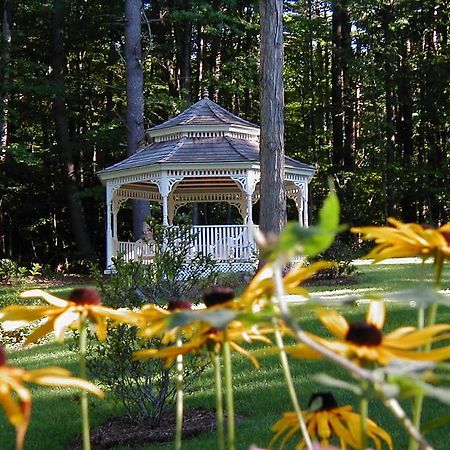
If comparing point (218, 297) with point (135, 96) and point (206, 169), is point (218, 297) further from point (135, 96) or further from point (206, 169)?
point (135, 96)

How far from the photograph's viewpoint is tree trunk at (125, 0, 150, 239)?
786 inches

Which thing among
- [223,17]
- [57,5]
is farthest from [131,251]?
[57,5]

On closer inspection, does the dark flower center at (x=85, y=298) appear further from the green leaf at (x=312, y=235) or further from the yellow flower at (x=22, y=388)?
the green leaf at (x=312, y=235)

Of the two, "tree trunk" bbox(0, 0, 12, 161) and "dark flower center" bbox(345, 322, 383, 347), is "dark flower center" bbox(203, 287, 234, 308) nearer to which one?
"dark flower center" bbox(345, 322, 383, 347)

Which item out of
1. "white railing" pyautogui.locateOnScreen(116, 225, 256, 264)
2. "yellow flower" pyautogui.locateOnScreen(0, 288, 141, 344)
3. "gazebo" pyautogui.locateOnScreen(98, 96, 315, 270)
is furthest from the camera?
"gazebo" pyautogui.locateOnScreen(98, 96, 315, 270)

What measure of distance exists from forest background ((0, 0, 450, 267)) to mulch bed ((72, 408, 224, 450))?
691 inches

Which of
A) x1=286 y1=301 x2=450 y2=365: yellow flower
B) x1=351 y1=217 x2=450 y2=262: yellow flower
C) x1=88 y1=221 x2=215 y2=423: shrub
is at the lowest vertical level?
x1=88 y1=221 x2=215 y2=423: shrub

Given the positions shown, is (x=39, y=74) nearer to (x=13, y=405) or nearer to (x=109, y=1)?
(x=109, y=1)

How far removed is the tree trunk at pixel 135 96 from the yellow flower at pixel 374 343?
1892 centimetres

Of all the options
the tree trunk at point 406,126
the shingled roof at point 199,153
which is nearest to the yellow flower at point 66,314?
the shingled roof at point 199,153

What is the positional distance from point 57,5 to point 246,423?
2020 cm

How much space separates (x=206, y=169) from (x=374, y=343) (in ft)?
50.9

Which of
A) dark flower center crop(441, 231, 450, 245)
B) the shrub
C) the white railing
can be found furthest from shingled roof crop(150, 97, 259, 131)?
dark flower center crop(441, 231, 450, 245)

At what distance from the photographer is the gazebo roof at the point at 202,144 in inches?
641
